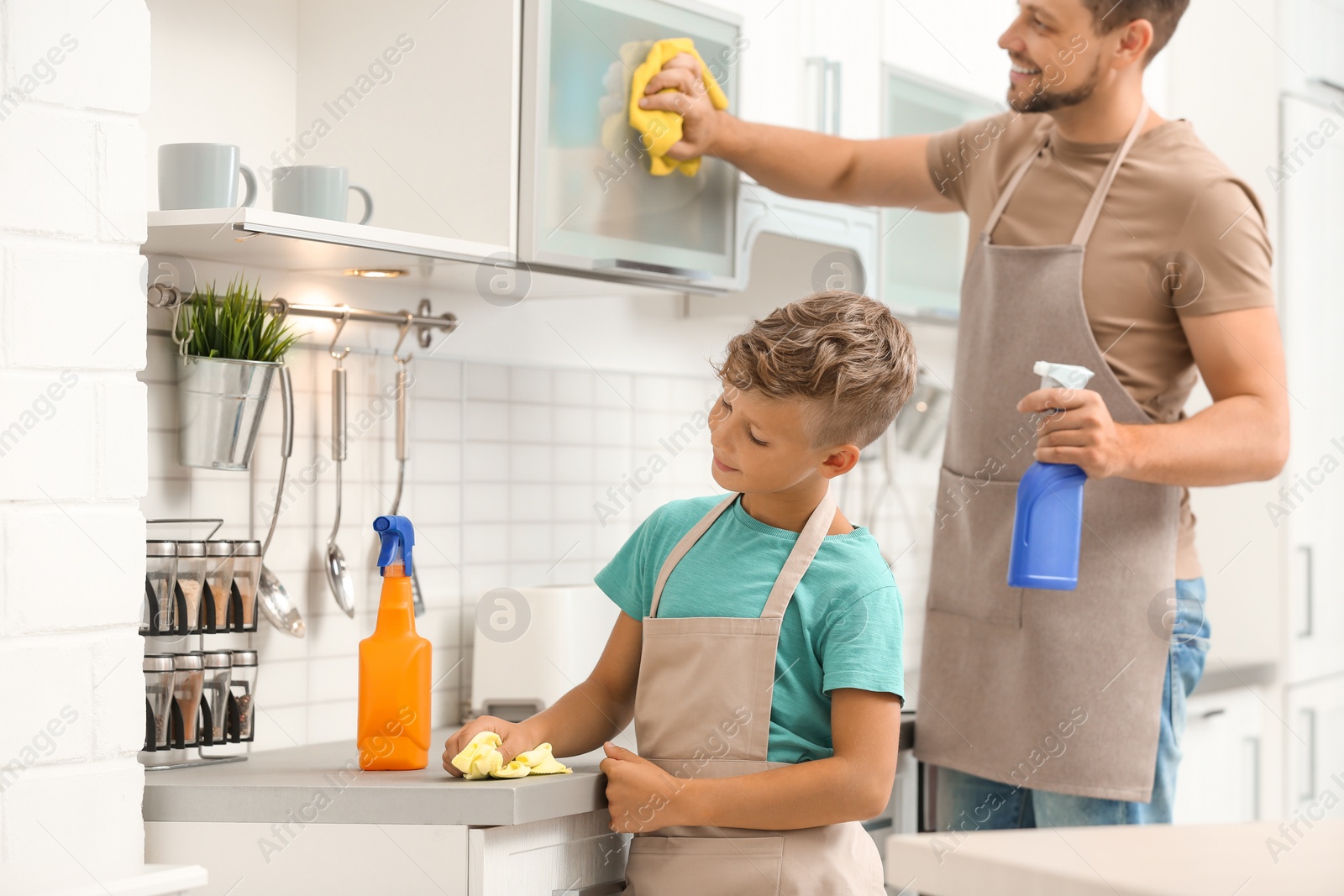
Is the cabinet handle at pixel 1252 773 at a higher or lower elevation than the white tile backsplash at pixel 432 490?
lower

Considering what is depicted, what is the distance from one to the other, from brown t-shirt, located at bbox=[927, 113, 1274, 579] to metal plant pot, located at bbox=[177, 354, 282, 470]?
878 millimetres

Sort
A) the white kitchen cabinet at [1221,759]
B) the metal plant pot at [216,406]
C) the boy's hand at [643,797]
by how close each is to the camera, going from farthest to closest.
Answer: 1. the white kitchen cabinet at [1221,759]
2. the metal plant pot at [216,406]
3. the boy's hand at [643,797]

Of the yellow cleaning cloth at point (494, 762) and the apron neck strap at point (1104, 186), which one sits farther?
the apron neck strap at point (1104, 186)

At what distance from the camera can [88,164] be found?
1.09 m

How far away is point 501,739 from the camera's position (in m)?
1.19

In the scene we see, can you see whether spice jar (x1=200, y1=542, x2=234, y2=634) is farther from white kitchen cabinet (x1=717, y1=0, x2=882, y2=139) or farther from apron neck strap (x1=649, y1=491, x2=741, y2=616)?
white kitchen cabinet (x1=717, y1=0, x2=882, y2=139)

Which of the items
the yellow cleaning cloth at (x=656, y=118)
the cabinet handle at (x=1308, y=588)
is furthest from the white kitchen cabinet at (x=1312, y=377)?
the yellow cleaning cloth at (x=656, y=118)

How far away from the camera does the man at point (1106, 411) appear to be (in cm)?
140

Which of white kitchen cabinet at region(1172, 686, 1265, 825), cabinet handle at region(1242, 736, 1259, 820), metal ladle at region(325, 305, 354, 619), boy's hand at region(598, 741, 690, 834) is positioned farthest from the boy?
cabinet handle at region(1242, 736, 1259, 820)

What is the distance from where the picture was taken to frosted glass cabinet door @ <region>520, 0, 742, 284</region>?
140 centimetres

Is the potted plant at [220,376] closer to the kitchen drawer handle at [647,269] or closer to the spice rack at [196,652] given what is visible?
the spice rack at [196,652]

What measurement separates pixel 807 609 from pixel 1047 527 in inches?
12.4

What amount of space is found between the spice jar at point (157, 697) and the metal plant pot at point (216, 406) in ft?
0.69

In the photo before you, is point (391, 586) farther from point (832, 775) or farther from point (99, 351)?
point (832, 775)
